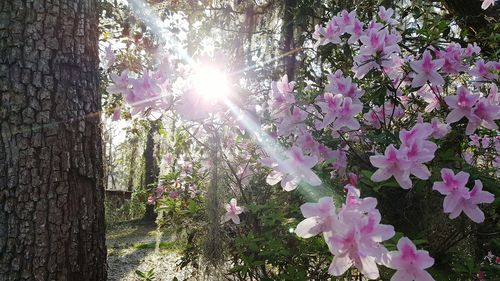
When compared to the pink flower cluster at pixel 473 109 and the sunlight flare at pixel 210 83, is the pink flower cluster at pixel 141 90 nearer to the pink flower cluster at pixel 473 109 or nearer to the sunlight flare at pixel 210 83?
the sunlight flare at pixel 210 83

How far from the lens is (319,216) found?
2.99 feet

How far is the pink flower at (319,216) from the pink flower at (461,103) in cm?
67

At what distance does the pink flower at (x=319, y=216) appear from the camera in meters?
0.90

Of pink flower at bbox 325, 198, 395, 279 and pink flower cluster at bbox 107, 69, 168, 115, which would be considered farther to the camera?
pink flower cluster at bbox 107, 69, 168, 115

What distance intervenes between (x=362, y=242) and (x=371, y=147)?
955mm

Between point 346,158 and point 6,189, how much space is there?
1.29 meters

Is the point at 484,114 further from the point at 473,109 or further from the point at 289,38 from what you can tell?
the point at 289,38

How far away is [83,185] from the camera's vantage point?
1.58 metres

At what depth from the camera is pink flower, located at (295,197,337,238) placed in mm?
901

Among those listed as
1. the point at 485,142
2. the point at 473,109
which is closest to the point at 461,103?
the point at 473,109

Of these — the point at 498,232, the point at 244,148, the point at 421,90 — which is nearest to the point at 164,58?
the point at 244,148

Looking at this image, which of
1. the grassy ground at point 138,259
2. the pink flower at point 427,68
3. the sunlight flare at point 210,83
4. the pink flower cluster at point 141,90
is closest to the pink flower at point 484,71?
the pink flower at point 427,68

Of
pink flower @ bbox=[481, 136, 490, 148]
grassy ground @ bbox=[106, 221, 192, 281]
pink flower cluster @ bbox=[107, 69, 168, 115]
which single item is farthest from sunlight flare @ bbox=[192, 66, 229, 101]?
grassy ground @ bbox=[106, 221, 192, 281]

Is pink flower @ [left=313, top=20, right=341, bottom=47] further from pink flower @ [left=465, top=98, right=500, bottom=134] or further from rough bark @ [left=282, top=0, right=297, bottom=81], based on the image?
rough bark @ [left=282, top=0, right=297, bottom=81]
